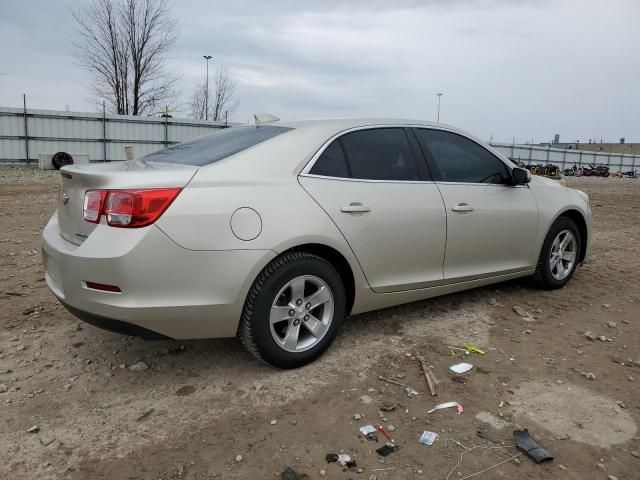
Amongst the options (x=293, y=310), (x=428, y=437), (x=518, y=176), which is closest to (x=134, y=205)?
(x=293, y=310)

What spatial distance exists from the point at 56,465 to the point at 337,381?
1.49m

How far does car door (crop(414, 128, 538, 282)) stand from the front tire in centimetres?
113

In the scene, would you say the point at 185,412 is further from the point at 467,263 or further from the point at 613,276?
the point at 613,276

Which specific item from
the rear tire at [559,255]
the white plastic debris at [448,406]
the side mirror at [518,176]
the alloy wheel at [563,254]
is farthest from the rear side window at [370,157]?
the alloy wheel at [563,254]

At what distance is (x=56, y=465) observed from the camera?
2.32 metres

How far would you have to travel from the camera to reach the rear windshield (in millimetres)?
3178

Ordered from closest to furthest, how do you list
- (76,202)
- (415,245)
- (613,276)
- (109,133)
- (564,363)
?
(76,202) < (564,363) < (415,245) < (613,276) < (109,133)

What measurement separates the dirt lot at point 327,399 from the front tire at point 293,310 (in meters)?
0.15

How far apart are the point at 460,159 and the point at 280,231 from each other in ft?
6.25

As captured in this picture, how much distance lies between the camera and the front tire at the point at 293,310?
295cm

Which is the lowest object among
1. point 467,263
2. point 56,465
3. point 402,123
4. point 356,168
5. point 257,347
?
point 56,465

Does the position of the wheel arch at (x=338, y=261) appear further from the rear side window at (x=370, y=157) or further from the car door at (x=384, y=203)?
the rear side window at (x=370, y=157)

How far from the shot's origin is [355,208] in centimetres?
333

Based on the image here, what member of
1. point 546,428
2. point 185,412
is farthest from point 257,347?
point 546,428
